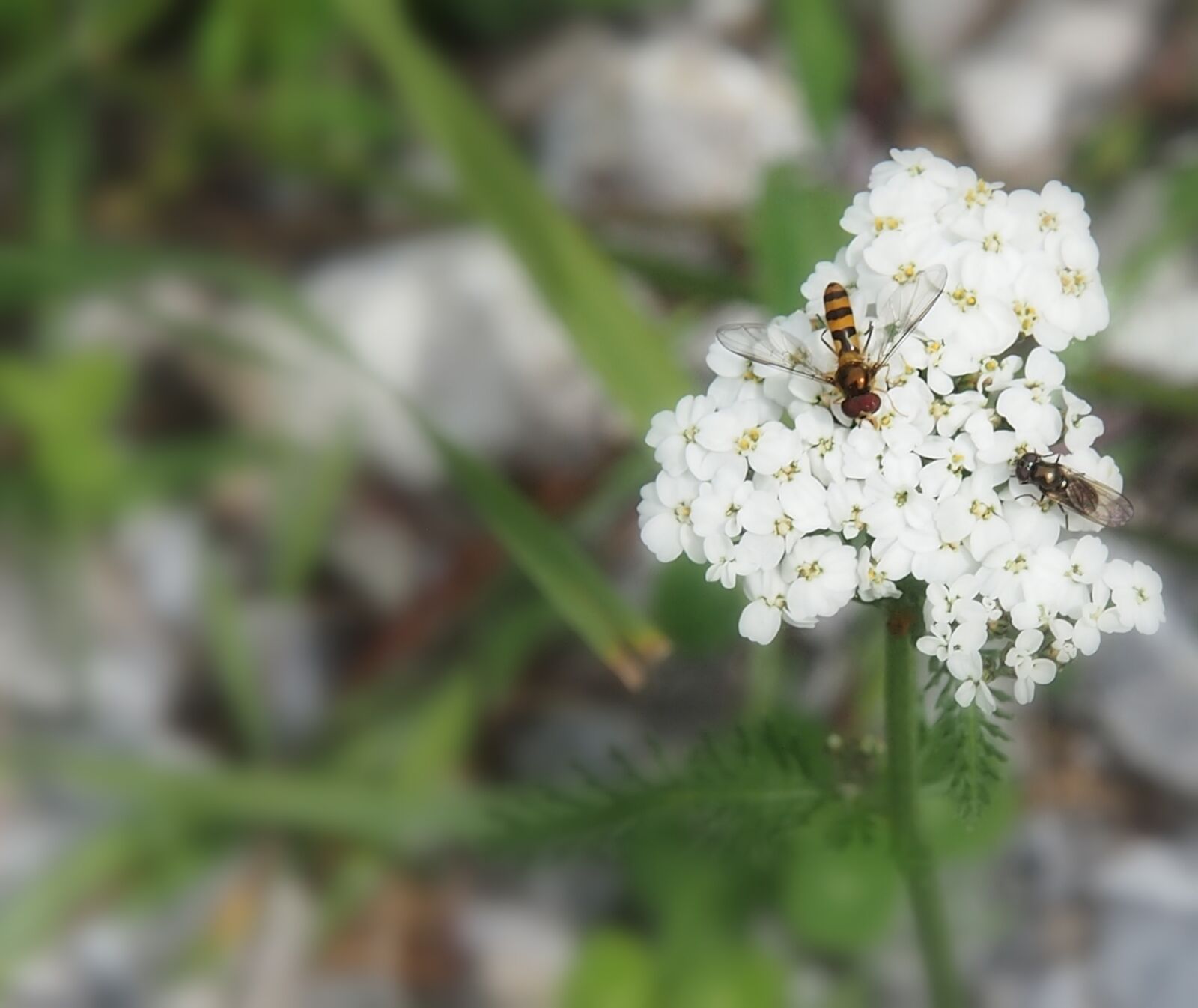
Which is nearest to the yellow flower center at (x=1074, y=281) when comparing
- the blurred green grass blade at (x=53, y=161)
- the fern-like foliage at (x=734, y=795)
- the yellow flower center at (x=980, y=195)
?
the yellow flower center at (x=980, y=195)

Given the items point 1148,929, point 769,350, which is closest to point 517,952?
point 1148,929

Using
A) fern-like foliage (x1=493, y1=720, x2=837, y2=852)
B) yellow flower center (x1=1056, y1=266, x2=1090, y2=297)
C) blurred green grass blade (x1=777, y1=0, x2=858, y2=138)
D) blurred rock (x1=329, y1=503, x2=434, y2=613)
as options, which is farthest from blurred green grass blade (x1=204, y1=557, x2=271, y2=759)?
yellow flower center (x1=1056, y1=266, x2=1090, y2=297)

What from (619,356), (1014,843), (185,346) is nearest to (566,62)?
(185,346)

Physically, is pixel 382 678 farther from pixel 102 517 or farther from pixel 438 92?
pixel 438 92

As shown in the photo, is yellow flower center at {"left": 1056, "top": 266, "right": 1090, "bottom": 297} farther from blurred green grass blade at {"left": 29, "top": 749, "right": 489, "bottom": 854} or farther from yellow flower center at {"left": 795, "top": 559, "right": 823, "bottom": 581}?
blurred green grass blade at {"left": 29, "top": 749, "right": 489, "bottom": 854}

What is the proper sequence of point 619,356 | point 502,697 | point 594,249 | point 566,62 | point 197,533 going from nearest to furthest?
point 619,356 → point 594,249 → point 502,697 → point 197,533 → point 566,62

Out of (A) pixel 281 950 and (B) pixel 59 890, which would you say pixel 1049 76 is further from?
(B) pixel 59 890

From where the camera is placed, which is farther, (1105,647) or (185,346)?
(185,346)
